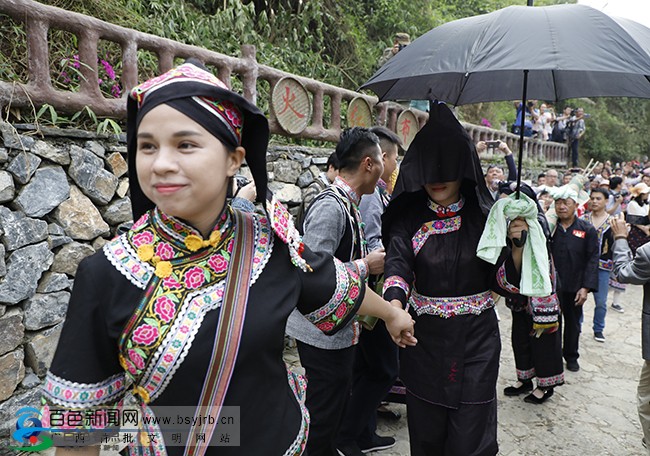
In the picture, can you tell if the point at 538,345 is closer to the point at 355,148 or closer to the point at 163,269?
the point at 355,148

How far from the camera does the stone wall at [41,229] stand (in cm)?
288

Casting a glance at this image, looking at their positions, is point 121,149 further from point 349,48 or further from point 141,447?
point 349,48

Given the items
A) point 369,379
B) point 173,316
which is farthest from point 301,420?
point 369,379

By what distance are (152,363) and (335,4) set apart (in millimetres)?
9456

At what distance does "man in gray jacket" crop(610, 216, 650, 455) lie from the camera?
304 cm

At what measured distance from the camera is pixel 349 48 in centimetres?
921

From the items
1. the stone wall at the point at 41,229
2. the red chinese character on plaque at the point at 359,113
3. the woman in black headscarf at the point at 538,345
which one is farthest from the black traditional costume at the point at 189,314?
the red chinese character on plaque at the point at 359,113

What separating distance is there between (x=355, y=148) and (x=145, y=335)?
2.04 m

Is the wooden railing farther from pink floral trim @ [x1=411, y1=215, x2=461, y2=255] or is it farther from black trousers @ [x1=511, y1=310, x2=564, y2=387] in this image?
black trousers @ [x1=511, y1=310, x2=564, y2=387]

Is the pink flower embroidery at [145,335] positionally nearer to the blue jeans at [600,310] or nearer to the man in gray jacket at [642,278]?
the man in gray jacket at [642,278]

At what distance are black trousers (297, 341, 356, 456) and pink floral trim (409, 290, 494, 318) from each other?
63cm

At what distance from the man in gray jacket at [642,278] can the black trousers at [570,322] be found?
5.05 feet

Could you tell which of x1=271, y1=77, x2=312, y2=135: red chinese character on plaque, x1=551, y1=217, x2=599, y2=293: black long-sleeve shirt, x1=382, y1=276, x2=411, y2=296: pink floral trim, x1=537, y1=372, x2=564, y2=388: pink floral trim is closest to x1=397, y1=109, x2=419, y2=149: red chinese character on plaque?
x1=271, y1=77, x2=312, y2=135: red chinese character on plaque

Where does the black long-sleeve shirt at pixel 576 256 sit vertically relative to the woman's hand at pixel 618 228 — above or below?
below
